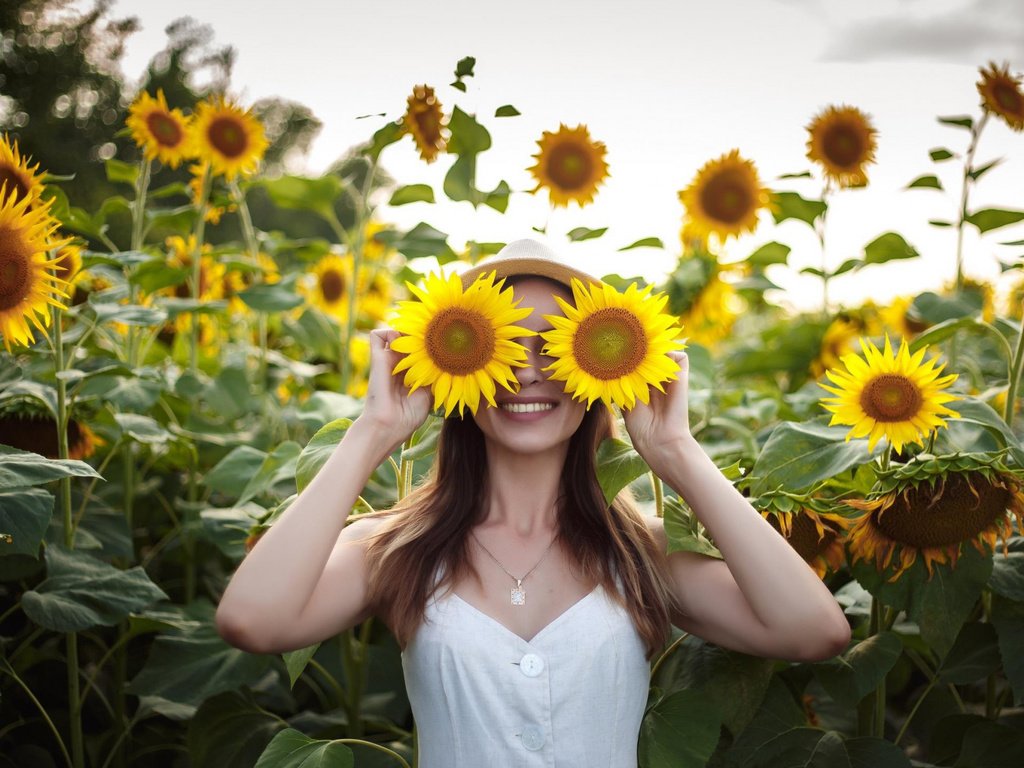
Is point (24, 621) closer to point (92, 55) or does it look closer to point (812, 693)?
point (812, 693)

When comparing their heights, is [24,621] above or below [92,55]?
below

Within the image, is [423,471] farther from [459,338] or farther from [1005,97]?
[1005,97]

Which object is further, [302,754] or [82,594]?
[82,594]

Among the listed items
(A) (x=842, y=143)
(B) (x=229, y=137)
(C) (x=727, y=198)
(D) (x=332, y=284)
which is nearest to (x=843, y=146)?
(A) (x=842, y=143)

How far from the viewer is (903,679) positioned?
2.06m

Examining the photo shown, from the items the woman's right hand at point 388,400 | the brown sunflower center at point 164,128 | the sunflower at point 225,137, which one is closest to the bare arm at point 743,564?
the woman's right hand at point 388,400

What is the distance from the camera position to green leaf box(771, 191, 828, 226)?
2.64m

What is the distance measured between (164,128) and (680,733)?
2341mm

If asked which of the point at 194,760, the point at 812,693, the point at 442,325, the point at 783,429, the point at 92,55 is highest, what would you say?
the point at 92,55

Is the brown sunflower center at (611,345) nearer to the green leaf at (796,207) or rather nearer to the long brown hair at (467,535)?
the long brown hair at (467,535)

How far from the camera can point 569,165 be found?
250 centimetres

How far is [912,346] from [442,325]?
1179 millimetres

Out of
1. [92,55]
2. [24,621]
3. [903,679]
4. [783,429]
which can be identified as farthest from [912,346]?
[92,55]

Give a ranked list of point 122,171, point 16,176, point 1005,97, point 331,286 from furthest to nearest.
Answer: point 331,286, point 122,171, point 1005,97, point 16,176
